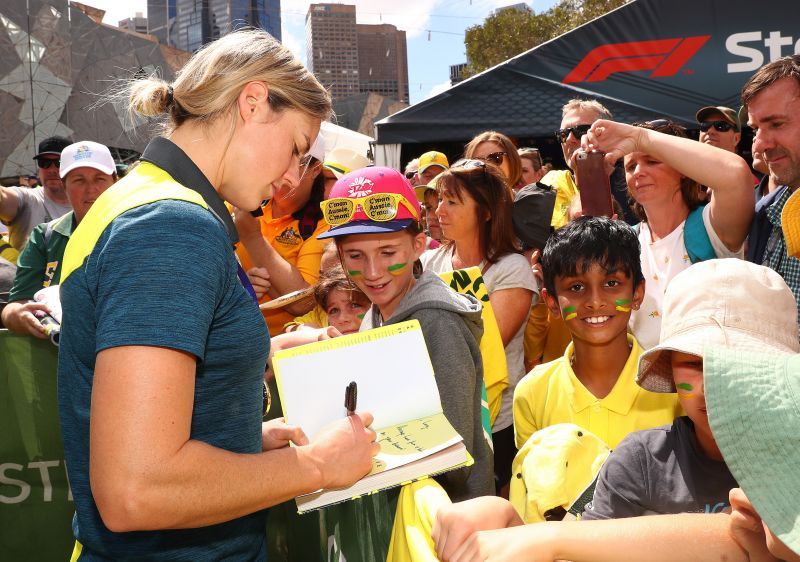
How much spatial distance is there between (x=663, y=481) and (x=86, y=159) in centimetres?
389

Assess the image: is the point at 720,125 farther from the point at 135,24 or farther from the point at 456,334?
the point at 135,24

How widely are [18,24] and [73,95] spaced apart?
2.91 m

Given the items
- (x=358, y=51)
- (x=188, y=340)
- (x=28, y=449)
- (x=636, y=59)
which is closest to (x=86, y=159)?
(x=28, y=449)

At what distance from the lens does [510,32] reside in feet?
80.0

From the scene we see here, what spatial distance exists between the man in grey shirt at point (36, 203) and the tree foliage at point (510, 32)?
19136 millimetres

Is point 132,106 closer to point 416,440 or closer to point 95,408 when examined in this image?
point 95,408

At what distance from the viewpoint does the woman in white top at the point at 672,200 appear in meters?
2.87

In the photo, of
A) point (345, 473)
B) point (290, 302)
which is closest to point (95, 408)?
point (345, 473)

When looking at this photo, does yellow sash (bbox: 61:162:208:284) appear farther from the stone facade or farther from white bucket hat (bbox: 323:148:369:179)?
the stone facade

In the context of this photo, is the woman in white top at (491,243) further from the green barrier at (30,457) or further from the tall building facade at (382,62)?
the tall building facade at (382,62)

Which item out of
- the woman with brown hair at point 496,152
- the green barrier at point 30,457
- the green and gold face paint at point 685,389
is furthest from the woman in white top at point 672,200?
the green barrier at point 30,457

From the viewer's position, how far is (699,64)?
24.8ft

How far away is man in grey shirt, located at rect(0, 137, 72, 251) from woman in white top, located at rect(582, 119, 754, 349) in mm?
5180

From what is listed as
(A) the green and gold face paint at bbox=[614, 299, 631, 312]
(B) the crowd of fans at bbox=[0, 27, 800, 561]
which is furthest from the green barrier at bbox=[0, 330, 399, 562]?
(A) the green and gold face paint at bbox=[614, 299, 631, 312]
